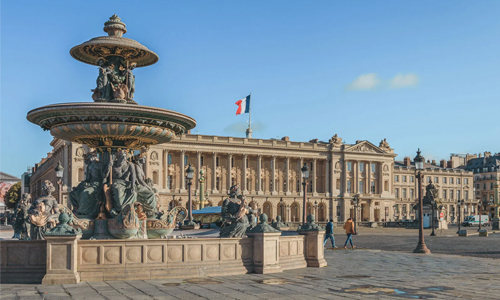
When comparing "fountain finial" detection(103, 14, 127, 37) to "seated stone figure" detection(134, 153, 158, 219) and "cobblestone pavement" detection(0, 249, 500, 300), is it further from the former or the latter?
"cobblestone pavement" detection(0, 249, 500, 300)

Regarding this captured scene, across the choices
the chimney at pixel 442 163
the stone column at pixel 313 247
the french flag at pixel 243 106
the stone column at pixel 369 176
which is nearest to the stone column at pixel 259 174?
the french flag at pixel 243 106

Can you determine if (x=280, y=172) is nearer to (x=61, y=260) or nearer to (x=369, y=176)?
(x=369, y=176)

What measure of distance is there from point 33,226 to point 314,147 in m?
96.7

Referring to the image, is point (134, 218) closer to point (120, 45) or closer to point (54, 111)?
point (54, 111)

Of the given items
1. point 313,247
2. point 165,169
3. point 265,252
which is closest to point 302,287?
point 265,252

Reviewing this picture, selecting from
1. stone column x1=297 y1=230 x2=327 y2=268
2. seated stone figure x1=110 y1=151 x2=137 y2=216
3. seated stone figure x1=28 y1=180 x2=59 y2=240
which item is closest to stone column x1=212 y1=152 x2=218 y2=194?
stone column x1=297 y1=230 x2=327 y2=268

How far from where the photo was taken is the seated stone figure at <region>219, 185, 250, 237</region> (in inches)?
606

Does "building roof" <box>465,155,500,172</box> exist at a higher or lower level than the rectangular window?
higher

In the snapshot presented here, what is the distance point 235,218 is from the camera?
15609 mm

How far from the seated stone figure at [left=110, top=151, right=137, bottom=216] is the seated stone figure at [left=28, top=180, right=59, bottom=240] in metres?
1.61

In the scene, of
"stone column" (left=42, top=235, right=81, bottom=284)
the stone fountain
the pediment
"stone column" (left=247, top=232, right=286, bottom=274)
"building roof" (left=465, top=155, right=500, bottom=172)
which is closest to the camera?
"stone column" (left=42, top=235, right=81, bottom=284)

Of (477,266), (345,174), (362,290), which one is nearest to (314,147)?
(345,174)

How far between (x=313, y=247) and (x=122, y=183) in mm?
5464

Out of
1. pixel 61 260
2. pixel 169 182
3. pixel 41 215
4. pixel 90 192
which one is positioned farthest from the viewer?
pixel 169 182
